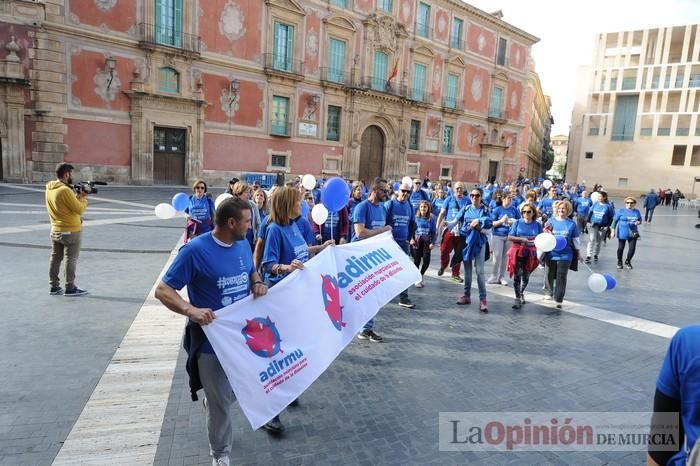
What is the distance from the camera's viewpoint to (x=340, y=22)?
2928 cm

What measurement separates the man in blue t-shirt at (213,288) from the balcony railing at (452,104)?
36008mm

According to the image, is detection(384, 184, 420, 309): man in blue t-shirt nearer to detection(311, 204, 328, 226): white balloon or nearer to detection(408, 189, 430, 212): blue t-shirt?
detection(311, 204, 328, 226): white balloon

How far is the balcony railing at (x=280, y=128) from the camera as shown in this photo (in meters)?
27.4

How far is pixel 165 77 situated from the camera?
23438 millimetres

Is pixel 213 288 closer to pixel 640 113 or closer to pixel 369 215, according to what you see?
pixel 369 215

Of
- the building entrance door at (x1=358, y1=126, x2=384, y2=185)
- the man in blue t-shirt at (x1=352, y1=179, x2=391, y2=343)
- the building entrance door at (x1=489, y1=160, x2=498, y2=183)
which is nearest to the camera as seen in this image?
the man in blue t-shirt at (x1=352, y1=179, x2=391, y2=343)

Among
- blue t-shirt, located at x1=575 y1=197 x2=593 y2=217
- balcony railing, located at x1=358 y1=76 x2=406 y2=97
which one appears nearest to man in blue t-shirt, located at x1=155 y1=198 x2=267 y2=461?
blue t-shirt, located at x1=575 y1=197 x2=593 y2=217

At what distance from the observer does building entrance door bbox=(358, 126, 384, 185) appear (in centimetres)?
3256

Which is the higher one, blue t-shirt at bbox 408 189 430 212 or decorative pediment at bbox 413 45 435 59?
decorative pediment at bbox 413 45 435 59

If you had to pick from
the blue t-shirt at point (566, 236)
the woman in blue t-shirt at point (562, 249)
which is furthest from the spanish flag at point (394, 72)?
the blue t-shirt at point (566, 236)

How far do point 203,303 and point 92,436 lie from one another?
1506 mm

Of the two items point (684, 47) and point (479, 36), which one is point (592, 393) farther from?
point (684, 47)

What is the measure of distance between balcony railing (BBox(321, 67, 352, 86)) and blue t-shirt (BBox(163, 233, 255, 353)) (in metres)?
27.9

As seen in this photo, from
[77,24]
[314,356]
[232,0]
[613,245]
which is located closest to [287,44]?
[232,0]
